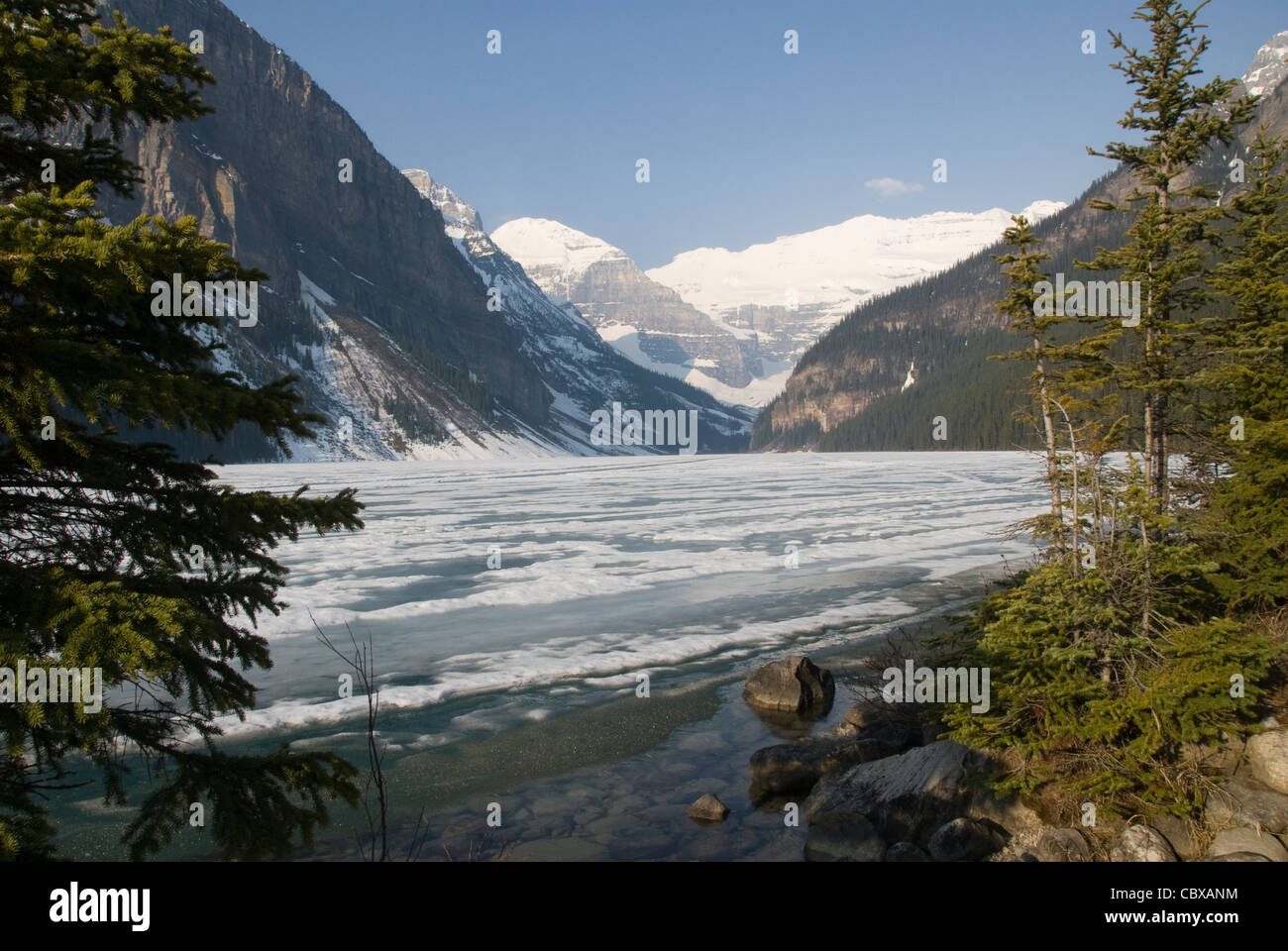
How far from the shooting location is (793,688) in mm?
11984

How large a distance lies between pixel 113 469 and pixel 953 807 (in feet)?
26.3

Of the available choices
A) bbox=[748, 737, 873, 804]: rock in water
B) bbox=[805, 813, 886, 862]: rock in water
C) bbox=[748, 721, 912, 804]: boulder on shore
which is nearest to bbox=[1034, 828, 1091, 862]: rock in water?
bbox=[805, 813, 886, 862]: rock in water

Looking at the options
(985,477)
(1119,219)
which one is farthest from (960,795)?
(1119,219)

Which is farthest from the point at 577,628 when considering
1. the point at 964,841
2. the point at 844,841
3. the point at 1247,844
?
the point at 1247,844

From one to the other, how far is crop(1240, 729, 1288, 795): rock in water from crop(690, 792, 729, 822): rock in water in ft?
16.8

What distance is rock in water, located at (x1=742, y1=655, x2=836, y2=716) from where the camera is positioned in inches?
469

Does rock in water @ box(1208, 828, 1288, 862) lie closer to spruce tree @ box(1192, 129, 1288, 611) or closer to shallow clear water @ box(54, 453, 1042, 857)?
shallow clear water @ box(54, 453, 1042, 857)

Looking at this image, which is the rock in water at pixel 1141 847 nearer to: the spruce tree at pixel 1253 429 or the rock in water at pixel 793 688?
the spruce tree at pixel 1253 429

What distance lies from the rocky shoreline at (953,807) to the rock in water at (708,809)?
15 mm

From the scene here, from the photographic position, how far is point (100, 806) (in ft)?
29.3

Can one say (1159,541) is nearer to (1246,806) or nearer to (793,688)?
(1246,806)
